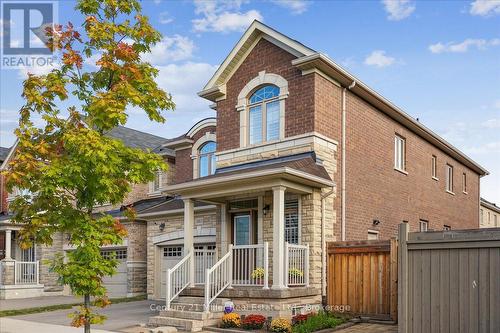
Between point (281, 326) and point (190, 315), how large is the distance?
2.43 metres

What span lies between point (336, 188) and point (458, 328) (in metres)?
6.11

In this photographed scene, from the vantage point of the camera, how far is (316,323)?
11.9m

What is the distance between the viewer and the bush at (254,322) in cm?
1197

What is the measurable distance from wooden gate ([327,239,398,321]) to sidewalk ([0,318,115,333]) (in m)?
5.89

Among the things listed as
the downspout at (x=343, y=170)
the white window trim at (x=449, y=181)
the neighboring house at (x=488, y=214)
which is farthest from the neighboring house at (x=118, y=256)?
the neighboring house at (x=488, y=214)

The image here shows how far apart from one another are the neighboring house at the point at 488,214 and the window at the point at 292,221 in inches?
813

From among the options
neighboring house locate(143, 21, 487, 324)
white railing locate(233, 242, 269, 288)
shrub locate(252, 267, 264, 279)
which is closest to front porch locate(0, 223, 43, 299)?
neighboring house locate(143, 21, 487, 324)

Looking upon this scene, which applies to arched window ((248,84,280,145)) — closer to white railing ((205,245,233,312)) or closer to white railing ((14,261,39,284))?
white railing ((205,245,233,312))

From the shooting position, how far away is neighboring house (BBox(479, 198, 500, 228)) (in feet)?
104

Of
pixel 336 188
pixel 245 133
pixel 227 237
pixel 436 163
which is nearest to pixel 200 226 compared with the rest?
pixel 227 237

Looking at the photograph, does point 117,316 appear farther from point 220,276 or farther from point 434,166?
point 434,166

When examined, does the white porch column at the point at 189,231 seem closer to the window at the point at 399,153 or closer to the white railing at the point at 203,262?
the white railing at the point at 203,262

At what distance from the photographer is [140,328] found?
1282cm

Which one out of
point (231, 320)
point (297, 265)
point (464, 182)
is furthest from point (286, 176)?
point (464, 182)
